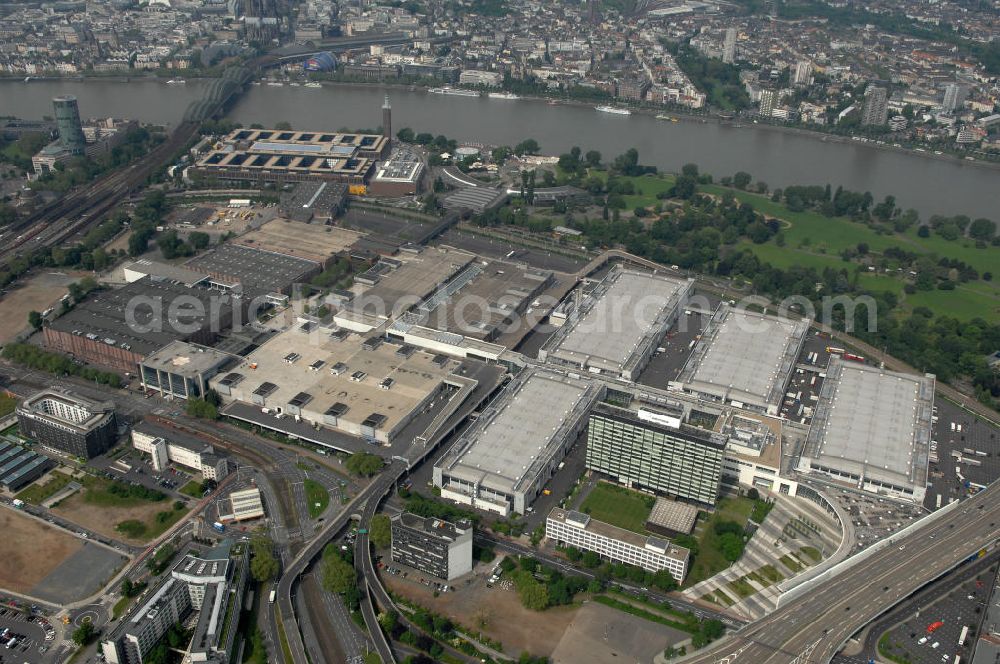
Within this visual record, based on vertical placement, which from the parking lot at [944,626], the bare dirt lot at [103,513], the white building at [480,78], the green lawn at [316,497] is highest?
the white building at [480,78]

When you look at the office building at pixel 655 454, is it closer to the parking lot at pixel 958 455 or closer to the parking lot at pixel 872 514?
the parking lot at pixel 872 514

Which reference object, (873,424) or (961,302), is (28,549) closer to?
(873,424)

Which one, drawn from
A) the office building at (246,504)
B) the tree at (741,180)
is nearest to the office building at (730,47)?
the tree at (741,180)

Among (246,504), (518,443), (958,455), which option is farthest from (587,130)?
(246,504)

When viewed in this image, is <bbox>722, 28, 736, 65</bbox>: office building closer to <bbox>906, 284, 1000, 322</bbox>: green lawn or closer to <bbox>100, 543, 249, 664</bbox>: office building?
<bbox>906, 284, 1000, 322</bbox>: green lawn

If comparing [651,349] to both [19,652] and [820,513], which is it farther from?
[19,652]
